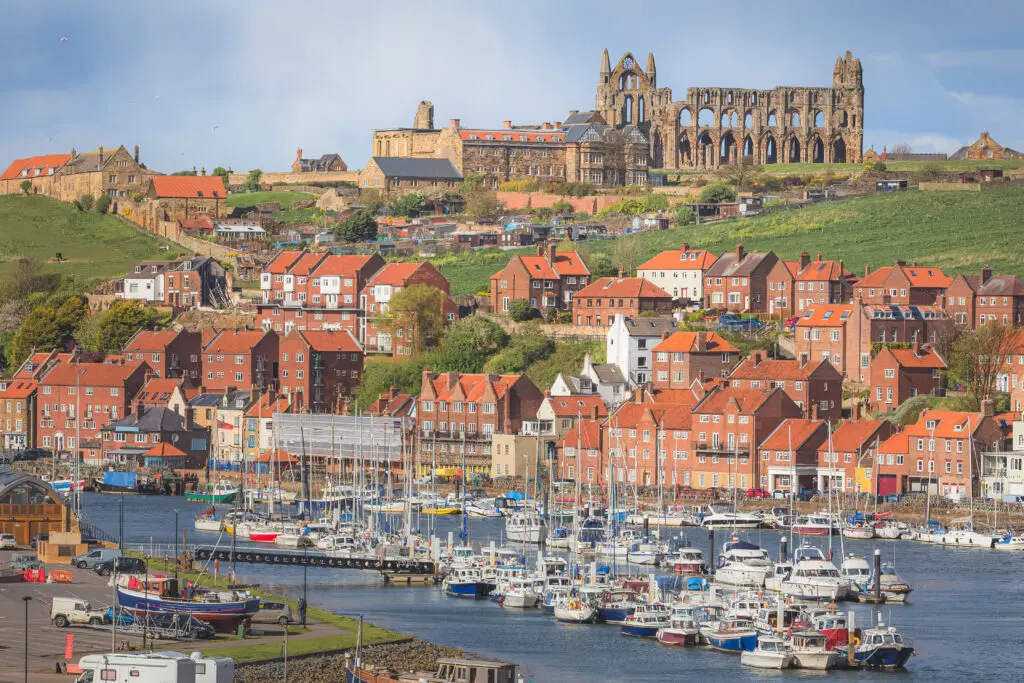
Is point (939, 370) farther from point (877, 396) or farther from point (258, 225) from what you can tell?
point (258, 225)

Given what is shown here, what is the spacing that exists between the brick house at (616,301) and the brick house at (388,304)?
7.79 metres

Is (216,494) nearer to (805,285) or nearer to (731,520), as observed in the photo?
(731,520)

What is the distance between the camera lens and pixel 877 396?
99000 mm

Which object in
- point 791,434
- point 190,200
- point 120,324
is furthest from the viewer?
point 190,200

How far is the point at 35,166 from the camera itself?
17550cm

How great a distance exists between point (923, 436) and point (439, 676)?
44234 mm

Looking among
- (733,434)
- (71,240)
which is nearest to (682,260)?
(733,434)

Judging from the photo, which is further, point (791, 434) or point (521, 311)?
point (521, 311)

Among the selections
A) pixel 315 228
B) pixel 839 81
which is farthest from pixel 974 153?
pixel 315 228

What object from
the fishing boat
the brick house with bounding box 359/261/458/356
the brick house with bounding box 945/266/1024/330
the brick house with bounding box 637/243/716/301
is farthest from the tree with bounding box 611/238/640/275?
the fishing boat

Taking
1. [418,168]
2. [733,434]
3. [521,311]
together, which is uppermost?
[418,168]

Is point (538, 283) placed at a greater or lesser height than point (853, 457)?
greater

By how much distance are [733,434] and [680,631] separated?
3388 cm

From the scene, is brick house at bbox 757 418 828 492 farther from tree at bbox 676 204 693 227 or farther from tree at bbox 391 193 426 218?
tree at bbox 391 193 426 218
